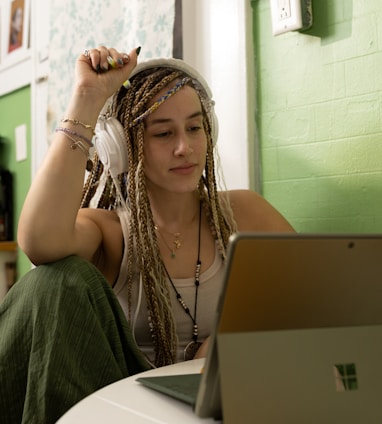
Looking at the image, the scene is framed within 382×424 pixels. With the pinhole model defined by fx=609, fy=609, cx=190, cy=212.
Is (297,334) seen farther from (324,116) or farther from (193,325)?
(324,116)

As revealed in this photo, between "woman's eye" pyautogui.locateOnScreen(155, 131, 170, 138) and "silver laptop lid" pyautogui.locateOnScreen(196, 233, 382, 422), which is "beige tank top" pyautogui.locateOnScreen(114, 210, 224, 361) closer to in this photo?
"woman's eye" pyautogui.locateOnScreen(155, 131, 170, 138)

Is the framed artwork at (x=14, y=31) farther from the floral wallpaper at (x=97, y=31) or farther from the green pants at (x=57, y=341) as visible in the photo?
the green pants at (x=57, y=341)

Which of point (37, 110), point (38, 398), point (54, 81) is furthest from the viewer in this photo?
point (37, 110)

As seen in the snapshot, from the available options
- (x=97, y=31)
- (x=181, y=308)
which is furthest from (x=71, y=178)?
(x=97, y=31)

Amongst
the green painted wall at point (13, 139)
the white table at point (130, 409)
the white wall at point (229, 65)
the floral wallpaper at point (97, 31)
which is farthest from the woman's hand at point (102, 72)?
the green painted wall at point (13, 139)

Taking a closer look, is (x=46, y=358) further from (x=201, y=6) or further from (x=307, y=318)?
(x=201, y=6)

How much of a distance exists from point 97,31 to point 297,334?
77.4 inches

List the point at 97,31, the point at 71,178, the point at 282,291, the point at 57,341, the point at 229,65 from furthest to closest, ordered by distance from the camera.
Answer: the point at 97,31, the point at 229,65, the point at 71,178, the point at 57,341, the point at 282,291

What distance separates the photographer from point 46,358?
1041 millimetres

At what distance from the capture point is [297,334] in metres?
0.67

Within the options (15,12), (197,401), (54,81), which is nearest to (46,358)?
(197,401)

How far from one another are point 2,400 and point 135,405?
18.0 inches

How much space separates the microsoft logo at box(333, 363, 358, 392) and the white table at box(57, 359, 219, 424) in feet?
0.49

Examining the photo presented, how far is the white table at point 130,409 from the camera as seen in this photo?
708mm
